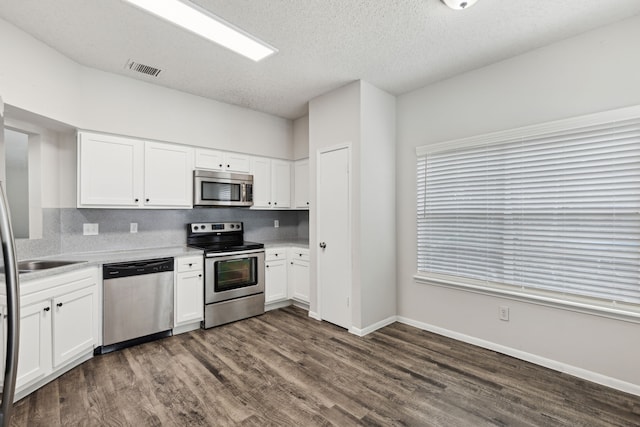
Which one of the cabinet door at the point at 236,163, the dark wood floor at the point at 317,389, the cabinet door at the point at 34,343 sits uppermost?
the cabinet door at the point at 236,163

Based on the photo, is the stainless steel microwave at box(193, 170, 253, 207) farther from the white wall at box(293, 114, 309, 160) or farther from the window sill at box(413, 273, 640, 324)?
the window sill at box(413, 273, 640, 324)

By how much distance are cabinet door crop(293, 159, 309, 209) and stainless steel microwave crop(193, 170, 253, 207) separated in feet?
2.51

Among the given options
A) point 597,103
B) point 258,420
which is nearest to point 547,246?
point 597,103

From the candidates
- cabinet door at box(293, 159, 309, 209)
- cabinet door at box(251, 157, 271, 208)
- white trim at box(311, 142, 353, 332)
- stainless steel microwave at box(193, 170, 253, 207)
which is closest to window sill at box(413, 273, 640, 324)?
white trim at box(311, 142, 353, 332)

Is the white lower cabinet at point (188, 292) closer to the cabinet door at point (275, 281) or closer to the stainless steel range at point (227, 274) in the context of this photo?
the stainless steel range at point (227, 274)

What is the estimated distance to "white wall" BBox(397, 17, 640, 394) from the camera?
233 cm

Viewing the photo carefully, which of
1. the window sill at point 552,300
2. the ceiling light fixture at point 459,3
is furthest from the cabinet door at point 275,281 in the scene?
the ceiling light fixture at point 459,3

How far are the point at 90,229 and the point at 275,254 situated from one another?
2.14 m

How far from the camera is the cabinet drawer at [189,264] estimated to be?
3.35 meters

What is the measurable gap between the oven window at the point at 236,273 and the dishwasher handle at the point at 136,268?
574 mm

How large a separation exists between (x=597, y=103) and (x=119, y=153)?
176 inches

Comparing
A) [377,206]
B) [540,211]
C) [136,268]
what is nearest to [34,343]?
[136,268]

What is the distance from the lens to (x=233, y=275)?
12.4 feet

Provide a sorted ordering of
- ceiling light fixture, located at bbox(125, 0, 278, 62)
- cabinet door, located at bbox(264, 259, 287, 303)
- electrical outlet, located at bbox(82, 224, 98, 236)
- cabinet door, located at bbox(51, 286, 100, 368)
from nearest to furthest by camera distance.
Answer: ceiling light fixture, located at bbox(125, 0, 278, 62) → cabinet door, located at bbox(51, 286, 100, 368) → electrical outlet, located at bbox(82, 224, 98, 236) → cabinet door, located at bbox(264, 259, 287, 303)
